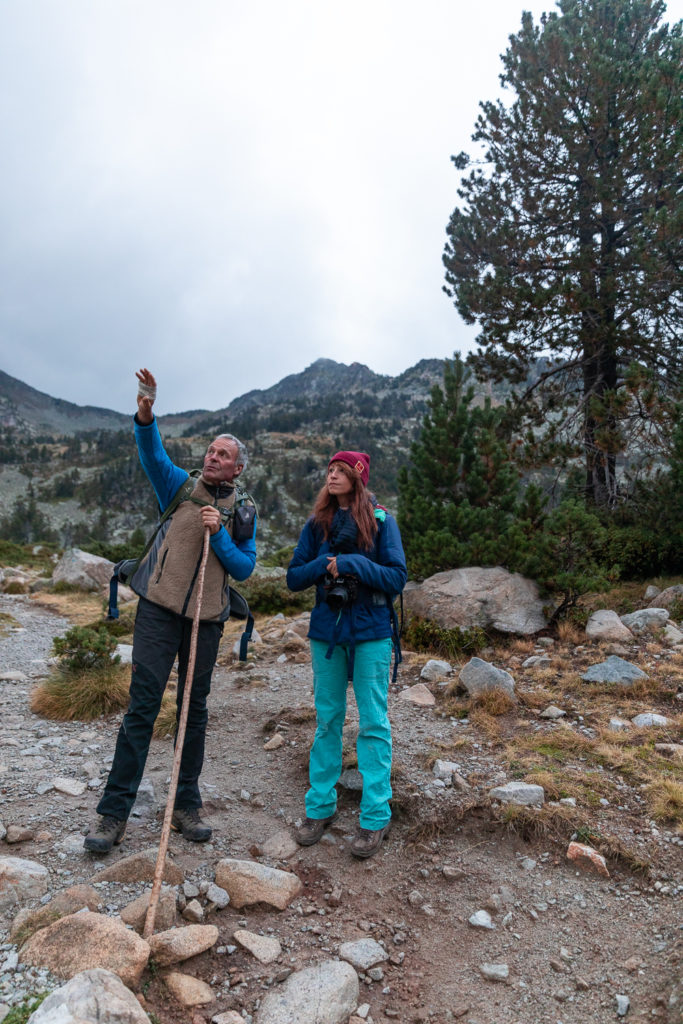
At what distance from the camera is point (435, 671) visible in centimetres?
642

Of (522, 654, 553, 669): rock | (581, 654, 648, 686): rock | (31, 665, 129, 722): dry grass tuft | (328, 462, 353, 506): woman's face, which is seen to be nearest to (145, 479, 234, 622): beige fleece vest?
(328, 462, 353, 506): woman's face

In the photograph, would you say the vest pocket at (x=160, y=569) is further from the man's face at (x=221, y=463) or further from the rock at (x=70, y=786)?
the rock at (x=70, y=786)

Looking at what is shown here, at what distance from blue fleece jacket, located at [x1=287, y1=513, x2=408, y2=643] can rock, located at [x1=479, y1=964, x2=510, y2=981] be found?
5.28ft

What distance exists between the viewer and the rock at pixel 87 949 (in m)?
2.21

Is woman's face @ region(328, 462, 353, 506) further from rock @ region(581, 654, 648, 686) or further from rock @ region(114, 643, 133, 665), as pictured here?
rock @ region(114, 643, 133, 665)

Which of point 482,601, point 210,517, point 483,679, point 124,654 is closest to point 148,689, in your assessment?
point 210,517

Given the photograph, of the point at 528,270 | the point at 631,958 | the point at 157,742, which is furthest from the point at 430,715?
the point at 528,270

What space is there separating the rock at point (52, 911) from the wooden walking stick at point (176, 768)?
0.97ft

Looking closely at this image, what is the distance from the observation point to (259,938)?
2725 millimetres

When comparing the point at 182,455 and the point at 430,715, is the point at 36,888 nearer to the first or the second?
the point at 430,715

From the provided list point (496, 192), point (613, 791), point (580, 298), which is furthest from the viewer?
point (496, 192)

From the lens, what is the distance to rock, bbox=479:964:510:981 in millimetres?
2604

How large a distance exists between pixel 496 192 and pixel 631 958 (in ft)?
49.1

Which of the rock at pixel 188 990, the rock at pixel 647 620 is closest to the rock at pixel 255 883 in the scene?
the rock at pixel 188 990
